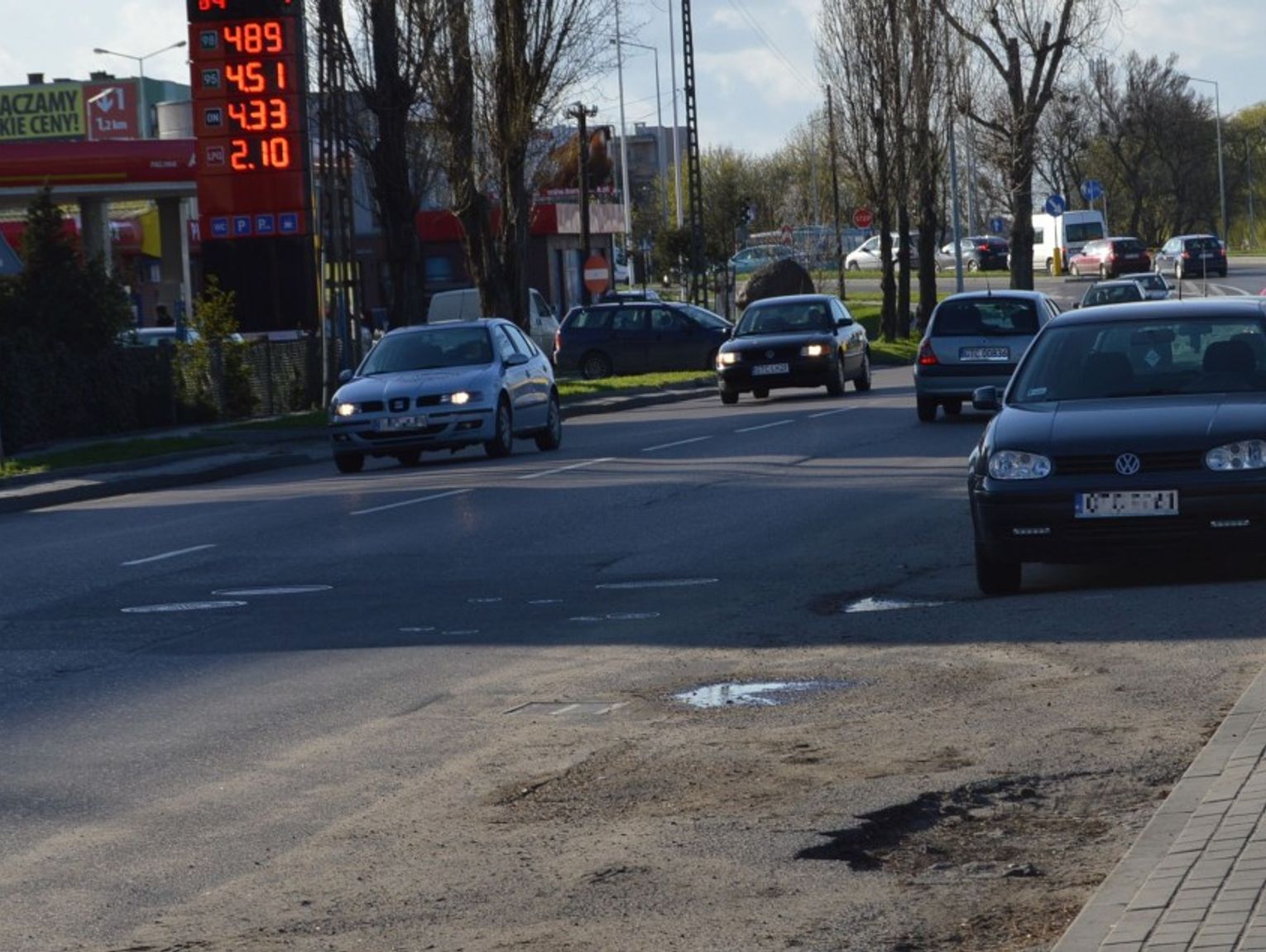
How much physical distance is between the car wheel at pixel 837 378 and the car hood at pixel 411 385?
11.6 m

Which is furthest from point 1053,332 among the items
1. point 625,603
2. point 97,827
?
point 97,827

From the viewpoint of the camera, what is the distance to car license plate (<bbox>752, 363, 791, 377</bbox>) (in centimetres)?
3559

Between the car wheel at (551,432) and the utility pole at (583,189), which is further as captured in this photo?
the utility pole at (583,189)

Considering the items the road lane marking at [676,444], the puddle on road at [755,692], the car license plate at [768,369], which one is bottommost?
the puddle on road at [755,692]

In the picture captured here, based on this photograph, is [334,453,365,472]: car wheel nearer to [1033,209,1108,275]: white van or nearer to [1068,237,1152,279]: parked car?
[1068,237,1152,279]: parked car

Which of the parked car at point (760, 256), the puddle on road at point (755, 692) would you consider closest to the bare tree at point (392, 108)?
the puddle on road at point (755, 692)

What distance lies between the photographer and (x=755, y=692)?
9.63 metres

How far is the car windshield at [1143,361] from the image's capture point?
1280cm

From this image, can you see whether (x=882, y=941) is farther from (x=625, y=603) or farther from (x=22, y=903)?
(x=625, y=603)

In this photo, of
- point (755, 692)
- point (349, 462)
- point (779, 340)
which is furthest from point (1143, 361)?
point (779, 340)

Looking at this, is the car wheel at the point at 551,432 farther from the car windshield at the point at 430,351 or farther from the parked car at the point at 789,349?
the parked car at the point at 789,349

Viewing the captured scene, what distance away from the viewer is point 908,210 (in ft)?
193

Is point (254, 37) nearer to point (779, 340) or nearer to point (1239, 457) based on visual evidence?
point (779, 340)

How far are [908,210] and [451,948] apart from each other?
Answer: 53955 millimetres
